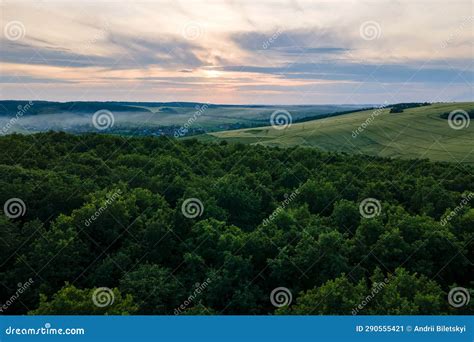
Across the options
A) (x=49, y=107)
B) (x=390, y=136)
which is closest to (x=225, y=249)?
(x=49, y=107)

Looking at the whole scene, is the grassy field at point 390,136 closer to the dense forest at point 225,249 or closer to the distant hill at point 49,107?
the distant hill at point 49,107

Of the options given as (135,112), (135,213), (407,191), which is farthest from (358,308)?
Answer: (135,112)

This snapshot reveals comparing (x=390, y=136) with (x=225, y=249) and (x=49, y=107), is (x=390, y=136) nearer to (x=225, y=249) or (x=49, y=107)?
(x=49, y=107)

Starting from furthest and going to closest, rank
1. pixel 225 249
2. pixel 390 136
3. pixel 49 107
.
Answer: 1. pixel 390 136
2. pixel 49 107
3. pixel 225 249

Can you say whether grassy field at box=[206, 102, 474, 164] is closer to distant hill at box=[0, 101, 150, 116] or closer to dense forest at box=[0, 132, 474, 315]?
distant hill at box=[0, 101, 150, 116]

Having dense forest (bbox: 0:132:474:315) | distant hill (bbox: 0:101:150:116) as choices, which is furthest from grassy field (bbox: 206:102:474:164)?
dense forest (bbox: 0:132:474:315)

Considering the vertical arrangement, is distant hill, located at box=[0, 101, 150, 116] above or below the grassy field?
below
